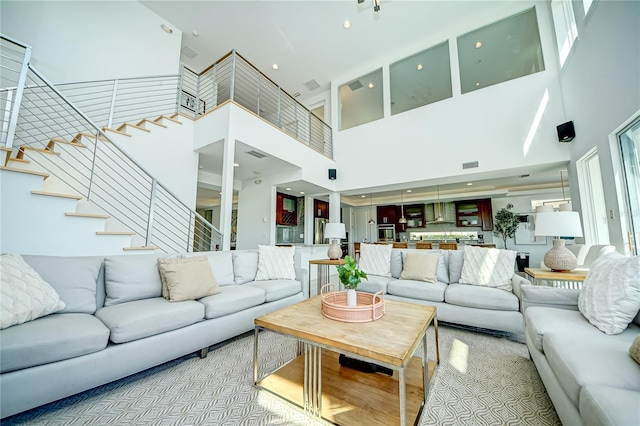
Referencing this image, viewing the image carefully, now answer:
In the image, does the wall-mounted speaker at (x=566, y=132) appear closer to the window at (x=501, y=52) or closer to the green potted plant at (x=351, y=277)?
the window at (x=501, y=52)

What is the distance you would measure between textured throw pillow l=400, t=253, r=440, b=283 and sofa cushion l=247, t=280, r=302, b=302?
153cm

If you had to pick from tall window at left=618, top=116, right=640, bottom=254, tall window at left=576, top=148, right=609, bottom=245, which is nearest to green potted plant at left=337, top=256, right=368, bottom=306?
tall window at left=618, top=116, right=640, bottom=254

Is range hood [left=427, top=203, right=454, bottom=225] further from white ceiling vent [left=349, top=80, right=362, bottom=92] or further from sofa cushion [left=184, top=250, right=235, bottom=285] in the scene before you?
sofa cushion [left=184, top=250, right=235, bottom=285]

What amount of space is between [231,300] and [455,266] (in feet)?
9.43

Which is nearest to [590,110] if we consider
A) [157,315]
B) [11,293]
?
[157,315]

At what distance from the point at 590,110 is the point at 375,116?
4.60 m

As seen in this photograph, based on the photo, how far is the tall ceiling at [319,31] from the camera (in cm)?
473

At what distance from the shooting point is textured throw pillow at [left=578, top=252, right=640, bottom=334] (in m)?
1.44

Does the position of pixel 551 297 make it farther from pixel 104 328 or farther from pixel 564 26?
pixel 564 26

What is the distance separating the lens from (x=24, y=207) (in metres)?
2.24

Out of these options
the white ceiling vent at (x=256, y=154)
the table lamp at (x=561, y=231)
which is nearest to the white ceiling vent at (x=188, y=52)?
the white ceiling vent at (x=256, y=154)

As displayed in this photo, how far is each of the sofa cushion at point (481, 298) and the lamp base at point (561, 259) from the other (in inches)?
19.7

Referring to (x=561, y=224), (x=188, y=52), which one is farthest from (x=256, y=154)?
(x=561, y=224)

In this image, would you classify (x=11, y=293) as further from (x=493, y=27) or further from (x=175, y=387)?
(x=493, y=27)
